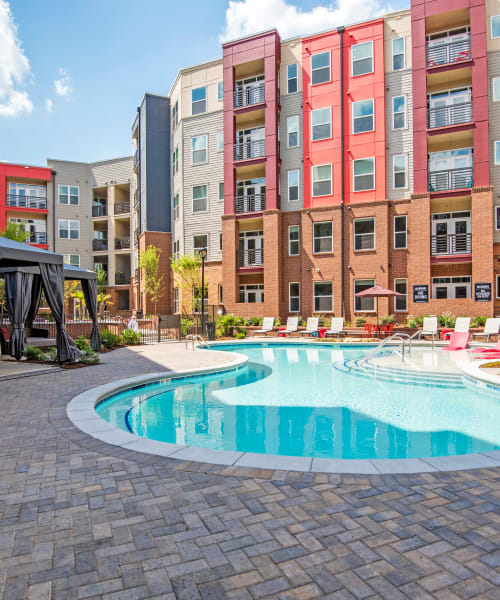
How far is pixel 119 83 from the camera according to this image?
1459 centimetres

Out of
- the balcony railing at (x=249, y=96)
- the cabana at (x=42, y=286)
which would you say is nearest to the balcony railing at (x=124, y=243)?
the balcony railing at (x=249, y=96)

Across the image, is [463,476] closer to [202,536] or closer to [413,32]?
[202,536]

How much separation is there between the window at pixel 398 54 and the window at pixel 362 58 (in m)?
1.18

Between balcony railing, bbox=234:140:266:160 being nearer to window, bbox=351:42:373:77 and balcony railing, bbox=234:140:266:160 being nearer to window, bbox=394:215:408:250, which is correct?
window, bbox=351:42:373:77

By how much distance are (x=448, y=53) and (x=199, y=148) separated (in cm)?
1479

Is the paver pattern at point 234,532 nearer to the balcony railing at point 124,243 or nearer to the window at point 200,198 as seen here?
the window at point 200,198

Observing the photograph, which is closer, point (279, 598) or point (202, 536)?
point (279, 598)

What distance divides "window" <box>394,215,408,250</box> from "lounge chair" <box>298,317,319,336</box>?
5814 mm

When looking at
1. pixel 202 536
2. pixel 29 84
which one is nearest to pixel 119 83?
pixel 29 84

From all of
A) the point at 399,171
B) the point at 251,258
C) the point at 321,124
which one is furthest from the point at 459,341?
the point at 321,124

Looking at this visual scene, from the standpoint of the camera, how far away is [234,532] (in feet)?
8.99

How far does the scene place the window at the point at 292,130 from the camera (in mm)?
23031

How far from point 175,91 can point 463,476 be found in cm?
3018

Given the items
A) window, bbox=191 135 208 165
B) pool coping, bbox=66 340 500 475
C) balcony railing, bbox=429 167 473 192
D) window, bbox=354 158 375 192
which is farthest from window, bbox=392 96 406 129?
pool coping, bbox=66 340 500 475
